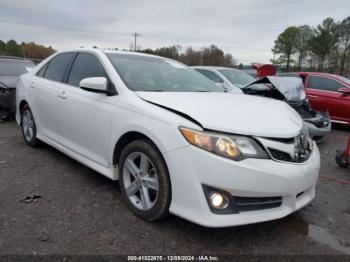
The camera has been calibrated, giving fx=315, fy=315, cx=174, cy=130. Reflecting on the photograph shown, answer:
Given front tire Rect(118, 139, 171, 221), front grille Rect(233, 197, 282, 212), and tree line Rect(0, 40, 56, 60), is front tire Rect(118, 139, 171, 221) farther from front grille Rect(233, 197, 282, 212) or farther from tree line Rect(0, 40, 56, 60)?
tree line Rect(0, 40, 56, 60)

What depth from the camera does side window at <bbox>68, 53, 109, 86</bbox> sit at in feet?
11.4

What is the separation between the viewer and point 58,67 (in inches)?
169

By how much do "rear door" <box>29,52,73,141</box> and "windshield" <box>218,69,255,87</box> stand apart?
17.3ft

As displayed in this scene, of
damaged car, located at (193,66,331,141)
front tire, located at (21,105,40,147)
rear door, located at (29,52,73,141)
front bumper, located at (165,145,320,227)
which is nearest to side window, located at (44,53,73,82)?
rear door, located at (29,52,73,141)

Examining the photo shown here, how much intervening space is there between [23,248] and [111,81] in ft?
5.49

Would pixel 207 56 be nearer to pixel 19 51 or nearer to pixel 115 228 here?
pixel 19 51

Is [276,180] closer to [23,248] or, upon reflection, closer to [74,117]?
[23,248]

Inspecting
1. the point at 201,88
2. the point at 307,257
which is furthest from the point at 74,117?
the point at 307,257

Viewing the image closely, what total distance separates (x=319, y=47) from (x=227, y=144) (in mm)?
62831

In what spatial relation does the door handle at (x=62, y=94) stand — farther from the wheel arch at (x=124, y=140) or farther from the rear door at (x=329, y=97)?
the rear door at (x=329, y=97)

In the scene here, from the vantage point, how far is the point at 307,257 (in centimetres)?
238

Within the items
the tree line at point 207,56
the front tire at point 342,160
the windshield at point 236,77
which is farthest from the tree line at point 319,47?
the front tire at point 342,160

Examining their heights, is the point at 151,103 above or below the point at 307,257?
above

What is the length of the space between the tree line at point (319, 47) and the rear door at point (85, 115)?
54.3 metres
